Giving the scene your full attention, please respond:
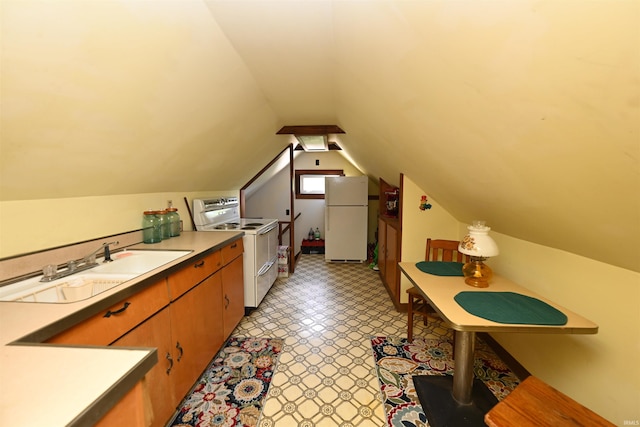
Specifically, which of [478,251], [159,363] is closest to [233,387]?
[159,363]

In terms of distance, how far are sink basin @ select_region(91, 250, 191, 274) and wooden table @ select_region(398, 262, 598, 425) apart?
1.68m

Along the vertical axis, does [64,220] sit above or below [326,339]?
above

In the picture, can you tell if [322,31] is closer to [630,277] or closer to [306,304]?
[630,277]

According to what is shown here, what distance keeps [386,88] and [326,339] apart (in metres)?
2.14

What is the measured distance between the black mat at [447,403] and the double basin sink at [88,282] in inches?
74.2

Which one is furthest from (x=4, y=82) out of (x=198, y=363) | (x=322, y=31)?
(x=198, y=363)

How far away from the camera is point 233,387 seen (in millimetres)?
1795

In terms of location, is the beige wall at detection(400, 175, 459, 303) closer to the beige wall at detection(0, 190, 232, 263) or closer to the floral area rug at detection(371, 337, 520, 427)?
the floral area rug at detection(371, 337, 520, 427)

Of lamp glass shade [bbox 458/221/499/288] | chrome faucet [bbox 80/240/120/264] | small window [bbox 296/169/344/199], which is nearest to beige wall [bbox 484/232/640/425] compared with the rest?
lamp glass shade [bbox 458/221/499/288]

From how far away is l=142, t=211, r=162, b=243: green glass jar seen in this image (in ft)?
6.80

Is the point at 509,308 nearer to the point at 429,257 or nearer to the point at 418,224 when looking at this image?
the point at 429,257

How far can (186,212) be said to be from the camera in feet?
8.96

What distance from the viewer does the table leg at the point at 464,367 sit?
1.56 metres

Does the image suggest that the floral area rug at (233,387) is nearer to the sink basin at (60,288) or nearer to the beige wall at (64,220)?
the sink basin at (60,288)
